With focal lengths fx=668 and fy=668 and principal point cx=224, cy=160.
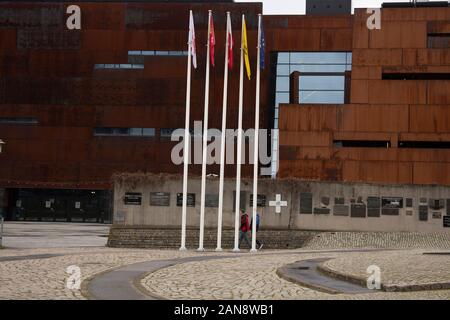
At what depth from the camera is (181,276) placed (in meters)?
15.1

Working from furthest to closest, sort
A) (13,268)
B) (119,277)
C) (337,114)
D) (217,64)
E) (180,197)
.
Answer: (217,64) → (337,114) → (180,197) → (13,268) → (119,277)

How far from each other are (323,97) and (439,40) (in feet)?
31.5

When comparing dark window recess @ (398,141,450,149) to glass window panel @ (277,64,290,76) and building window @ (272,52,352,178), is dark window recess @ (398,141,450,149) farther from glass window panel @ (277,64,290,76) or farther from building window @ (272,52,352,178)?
glass window panel @ (277,64,290,76)

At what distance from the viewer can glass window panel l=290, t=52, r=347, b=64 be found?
2099 inches

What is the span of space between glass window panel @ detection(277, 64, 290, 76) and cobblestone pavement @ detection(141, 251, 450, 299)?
37.2 m

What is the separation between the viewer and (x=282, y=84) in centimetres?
5519

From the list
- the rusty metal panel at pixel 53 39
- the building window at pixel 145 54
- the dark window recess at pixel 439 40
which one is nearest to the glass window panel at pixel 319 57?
the dark window recess at pixel 439 40

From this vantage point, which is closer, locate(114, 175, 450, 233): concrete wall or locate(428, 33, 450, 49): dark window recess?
locate(114, 175, 450, 233): concrete wall

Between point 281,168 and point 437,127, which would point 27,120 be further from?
point 437,127

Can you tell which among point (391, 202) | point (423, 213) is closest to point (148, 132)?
point (391, 202)

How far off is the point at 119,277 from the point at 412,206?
20.5 metres

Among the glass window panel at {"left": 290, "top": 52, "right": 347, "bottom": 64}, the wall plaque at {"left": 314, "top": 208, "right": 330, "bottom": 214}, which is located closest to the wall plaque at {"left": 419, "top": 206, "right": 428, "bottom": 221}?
the wall plaque at {"left": 314, "top": 208, "right": 330, "bottom": 214}

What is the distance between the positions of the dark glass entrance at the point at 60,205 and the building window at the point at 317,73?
15.5 metres

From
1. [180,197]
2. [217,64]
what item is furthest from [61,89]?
[180,197]
